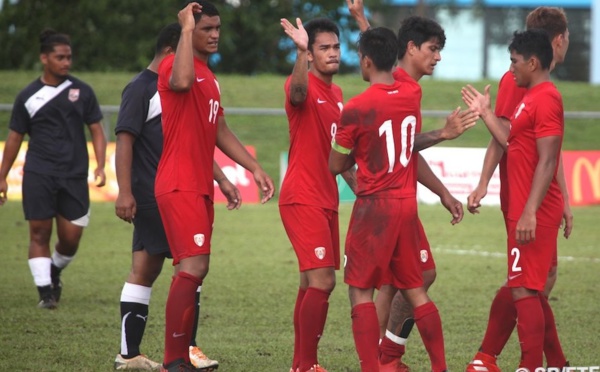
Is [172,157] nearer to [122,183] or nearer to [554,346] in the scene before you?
[122,183]

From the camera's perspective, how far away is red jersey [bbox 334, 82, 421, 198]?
6312mm

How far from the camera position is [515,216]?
6578mm

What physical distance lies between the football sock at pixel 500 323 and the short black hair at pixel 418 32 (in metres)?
1.65

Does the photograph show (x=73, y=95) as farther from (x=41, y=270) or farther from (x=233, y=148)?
(x=233, y=148)

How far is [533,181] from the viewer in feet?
21.0

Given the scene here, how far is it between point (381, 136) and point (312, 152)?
0.71 meters

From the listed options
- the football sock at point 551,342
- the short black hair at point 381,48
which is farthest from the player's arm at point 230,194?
the football sock at point 551,342

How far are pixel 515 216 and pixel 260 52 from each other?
109ft

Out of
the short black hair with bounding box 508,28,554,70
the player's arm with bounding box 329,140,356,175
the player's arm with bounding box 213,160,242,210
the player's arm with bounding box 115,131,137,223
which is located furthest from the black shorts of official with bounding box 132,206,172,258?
the short black hair with bounding box 508,28,554,70

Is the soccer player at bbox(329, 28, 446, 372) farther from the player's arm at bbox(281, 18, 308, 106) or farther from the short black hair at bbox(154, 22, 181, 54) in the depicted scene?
the short black hair at bbox(154, 22, 181, 54)

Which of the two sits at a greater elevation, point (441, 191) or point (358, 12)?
point (358, 12)

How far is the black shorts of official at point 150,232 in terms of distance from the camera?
734cm

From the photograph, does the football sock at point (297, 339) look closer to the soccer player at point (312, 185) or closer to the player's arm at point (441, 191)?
the soccer player at point (312, 185)

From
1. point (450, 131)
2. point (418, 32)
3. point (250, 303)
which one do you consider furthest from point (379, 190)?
point (250, 303)
